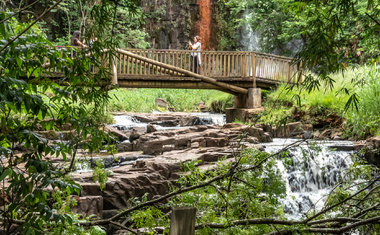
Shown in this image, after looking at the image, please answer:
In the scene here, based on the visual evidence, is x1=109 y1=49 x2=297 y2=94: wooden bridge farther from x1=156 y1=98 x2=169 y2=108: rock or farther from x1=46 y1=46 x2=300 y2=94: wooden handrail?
Result: x1=156 y1=98 x2=169 y2=108: rock

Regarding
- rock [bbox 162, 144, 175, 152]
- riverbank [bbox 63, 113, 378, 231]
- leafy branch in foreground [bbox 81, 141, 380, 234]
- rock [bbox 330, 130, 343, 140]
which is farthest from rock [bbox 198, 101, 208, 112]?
leafy branch in foreground [bbox 81, 141, 380, 234]

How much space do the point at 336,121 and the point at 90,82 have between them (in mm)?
9766

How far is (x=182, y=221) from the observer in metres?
2.21

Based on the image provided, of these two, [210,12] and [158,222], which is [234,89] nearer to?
[158,222]

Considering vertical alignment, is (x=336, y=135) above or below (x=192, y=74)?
below

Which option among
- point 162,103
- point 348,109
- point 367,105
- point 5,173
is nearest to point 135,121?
point 162,103

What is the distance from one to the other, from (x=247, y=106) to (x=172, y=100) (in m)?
7.01

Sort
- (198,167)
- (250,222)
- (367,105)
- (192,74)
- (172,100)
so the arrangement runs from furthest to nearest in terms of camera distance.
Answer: (172,100), (192,74), (367,105), (198,167), (250,222)

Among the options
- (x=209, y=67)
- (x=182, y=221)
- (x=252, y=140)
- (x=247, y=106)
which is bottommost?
(x=252, y=140)

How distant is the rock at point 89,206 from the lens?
5.72m

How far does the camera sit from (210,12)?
26484 mm

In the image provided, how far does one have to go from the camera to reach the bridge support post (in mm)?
14047

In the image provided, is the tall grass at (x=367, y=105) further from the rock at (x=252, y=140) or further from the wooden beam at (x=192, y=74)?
the wooden beam at (x=192, y=74)

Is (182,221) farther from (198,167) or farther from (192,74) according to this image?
(192,74)
